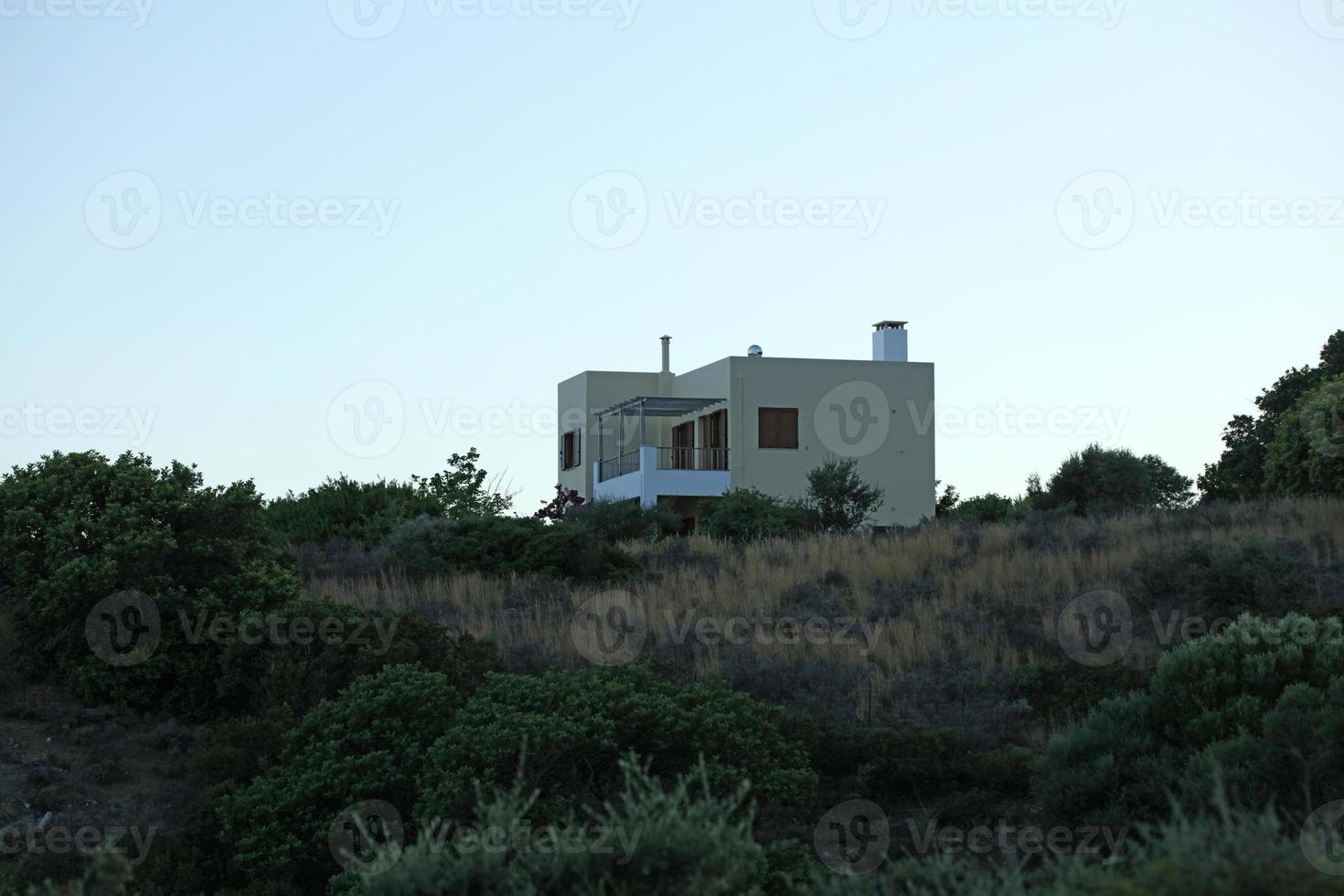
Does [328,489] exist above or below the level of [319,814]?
above

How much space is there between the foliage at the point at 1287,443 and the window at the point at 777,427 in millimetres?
10711

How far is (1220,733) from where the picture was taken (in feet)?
26.7

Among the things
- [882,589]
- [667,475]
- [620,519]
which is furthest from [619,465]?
[882,589]

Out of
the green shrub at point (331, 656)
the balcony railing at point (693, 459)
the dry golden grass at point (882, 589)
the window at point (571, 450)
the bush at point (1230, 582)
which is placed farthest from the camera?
the window at point (571, 450)

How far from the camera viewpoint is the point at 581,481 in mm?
39688

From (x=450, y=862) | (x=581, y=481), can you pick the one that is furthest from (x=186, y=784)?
(x=581, y=481)

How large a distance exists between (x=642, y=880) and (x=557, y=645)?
7746 millimetres

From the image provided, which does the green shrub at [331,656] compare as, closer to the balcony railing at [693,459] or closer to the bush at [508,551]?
Result: the bush at [508,551]

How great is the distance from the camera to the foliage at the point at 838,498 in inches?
1090

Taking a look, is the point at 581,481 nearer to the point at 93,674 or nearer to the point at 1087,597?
the point at 1087,597

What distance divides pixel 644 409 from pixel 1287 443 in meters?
16.9

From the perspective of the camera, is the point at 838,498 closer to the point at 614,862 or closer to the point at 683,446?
the point at 683,446

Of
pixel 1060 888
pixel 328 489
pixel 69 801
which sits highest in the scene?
pixel 328 489

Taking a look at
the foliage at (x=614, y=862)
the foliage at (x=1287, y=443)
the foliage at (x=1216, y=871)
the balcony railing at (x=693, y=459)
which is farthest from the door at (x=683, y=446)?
the foliage at (x=1216, y=871)
